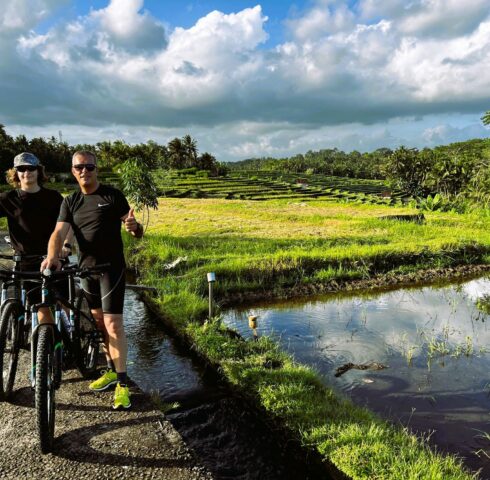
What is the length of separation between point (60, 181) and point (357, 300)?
4306 cm

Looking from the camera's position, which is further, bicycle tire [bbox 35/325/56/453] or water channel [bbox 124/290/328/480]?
water channel [bbox 124/290/328/480]

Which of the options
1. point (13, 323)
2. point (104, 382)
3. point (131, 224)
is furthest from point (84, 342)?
point (131, 224)

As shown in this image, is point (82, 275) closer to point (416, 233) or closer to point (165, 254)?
point (165, 254)

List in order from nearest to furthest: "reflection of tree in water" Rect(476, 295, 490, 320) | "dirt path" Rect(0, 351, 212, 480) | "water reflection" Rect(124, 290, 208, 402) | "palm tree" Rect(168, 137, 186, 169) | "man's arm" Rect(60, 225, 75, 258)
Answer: "dirt path" Rect(0, 351, 212, 480)
"man's arm" Rect(60, 225, 75, 258)
"water reflection" Rect(124, 290, 208, 402)
"reflection of tree in water" Rect(476, 295, 490, 320)
"palm tree" Rect(168, 137, 186, 169)

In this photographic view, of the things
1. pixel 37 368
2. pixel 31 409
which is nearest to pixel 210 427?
pixel 31 409

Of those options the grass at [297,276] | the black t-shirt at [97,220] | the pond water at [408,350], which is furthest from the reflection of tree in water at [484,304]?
the black t-shirt at [97,220]

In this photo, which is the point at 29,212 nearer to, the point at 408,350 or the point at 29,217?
the point at 29,217

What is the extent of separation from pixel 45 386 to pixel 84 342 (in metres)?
1.14

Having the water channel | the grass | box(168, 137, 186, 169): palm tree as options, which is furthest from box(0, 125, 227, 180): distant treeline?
the water channel

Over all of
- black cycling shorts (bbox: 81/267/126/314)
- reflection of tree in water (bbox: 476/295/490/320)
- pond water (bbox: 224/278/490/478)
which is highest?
black cycling shorts (bbox: 81/267/126/314)

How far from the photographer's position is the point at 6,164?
42.1 metres

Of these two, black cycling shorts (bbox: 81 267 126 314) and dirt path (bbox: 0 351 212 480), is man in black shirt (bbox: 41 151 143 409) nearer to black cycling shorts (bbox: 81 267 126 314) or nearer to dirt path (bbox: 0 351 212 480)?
black cycling shorts (bbox: 81 267 126 314)

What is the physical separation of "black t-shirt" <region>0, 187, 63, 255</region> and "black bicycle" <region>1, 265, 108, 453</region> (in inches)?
21.9

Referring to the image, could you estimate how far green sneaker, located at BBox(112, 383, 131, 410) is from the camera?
3699 mm
